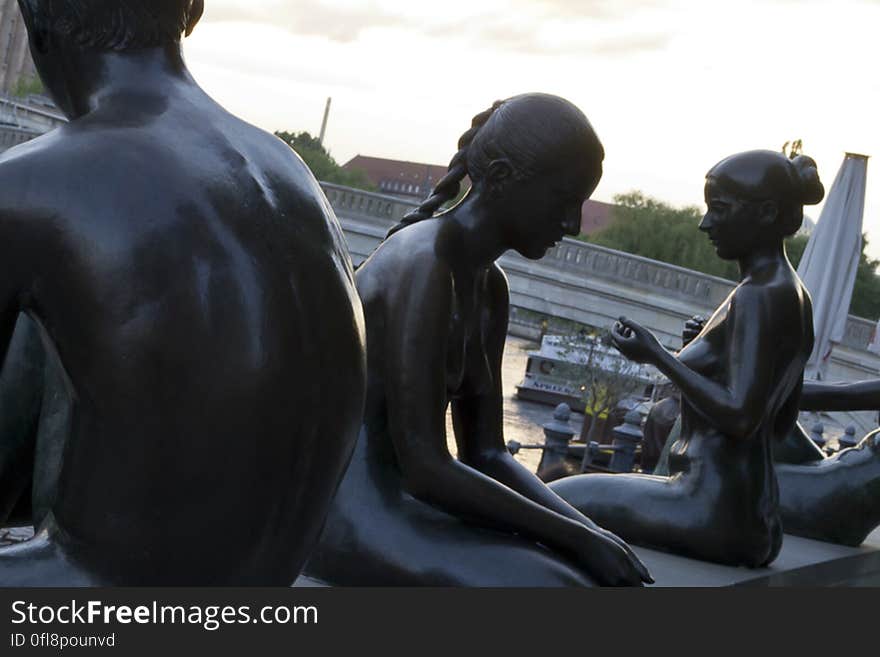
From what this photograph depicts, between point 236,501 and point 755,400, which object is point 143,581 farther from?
point 755,400

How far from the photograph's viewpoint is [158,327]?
1.88m

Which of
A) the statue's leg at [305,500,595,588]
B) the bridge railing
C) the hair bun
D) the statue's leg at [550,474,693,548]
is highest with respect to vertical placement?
the hair bun

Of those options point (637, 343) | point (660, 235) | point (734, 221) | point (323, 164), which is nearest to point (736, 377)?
point (637, 343)

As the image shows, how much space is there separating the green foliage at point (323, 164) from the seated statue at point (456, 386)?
241ft

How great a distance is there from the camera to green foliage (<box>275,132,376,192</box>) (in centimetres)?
8088

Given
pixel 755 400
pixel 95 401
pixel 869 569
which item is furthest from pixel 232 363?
pixel 869 569

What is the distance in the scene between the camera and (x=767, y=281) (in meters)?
4.91

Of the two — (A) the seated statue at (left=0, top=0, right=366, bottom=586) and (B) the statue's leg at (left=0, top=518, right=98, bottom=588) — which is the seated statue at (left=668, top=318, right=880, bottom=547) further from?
(B) the statue's leg at (left=0, top=518, right=98, bottom=588)

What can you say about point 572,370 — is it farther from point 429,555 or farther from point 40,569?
point 40,569

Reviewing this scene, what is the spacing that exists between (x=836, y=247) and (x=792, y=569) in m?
9.43

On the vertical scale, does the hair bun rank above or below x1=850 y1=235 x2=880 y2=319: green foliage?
above

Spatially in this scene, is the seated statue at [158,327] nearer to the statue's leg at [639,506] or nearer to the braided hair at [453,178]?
the braided hair at [453,178]

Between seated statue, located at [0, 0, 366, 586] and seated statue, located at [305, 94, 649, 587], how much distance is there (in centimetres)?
105

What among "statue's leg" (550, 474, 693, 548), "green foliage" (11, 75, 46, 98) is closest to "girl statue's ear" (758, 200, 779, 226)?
"statue's leg" (550, 474, 693, 548)
